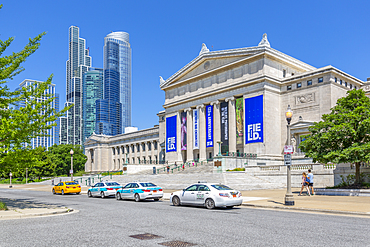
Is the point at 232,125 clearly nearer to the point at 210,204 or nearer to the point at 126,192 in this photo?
the point at 126,192

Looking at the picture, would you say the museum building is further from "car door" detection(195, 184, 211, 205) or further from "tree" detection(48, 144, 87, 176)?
"tree" detection(48, 144, 87, 176)

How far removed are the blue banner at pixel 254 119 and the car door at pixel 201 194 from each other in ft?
124

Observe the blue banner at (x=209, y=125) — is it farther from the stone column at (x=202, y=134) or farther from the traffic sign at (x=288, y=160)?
the traffic sign at (x=288, y=160)

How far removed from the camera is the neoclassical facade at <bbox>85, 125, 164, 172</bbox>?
9319 cm

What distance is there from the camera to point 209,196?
63.4ft

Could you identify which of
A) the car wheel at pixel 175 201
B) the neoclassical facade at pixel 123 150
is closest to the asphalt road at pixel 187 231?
the car wheel at pixel 175 201

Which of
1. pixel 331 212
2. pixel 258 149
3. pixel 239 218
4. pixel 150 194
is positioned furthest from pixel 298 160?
pixel 239 218

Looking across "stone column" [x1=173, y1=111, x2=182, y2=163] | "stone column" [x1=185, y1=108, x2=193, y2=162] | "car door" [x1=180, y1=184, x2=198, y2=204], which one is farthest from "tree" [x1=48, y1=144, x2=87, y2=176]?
"car door" [x1=180, y1=184, x2=198, y2=204]

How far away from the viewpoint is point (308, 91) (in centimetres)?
5556

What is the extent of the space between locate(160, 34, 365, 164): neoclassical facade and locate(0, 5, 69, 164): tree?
38191 millimetres

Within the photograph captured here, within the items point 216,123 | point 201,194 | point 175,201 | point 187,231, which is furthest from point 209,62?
point 187,231

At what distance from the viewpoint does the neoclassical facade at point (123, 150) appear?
9319cm

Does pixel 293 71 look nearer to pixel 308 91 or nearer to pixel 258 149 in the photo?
pixel 308 91

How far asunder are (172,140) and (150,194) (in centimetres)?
4980
